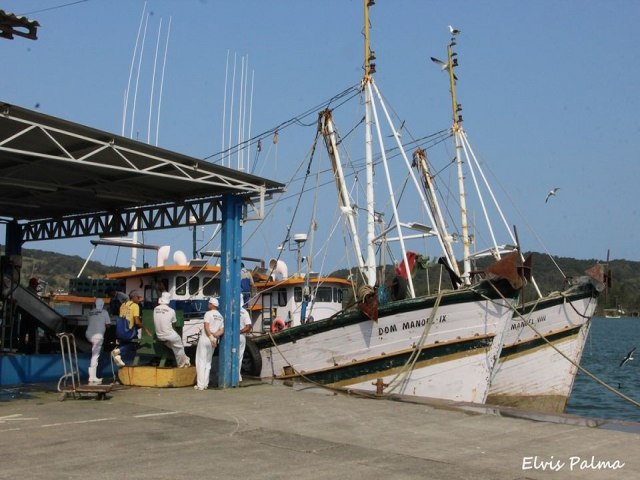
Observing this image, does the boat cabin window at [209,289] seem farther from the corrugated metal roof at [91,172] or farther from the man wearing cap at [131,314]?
the man wearing cap at [131,314]

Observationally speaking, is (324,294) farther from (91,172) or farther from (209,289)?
(91,172)

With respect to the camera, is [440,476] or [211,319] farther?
[211,319]

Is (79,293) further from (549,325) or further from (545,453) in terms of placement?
(545,453)

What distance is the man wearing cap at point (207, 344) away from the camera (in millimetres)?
12852

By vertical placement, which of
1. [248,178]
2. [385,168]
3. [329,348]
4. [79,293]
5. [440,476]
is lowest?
[440,476]

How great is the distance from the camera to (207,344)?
42.4 ft

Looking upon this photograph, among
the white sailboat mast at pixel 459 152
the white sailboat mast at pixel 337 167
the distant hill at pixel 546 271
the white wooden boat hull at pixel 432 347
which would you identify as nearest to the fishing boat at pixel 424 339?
the white wooden boat hull at pixel 432 347

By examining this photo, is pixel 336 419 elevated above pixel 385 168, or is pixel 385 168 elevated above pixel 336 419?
pixel 385 168

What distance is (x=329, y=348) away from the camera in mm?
15156

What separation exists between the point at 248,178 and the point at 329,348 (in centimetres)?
428

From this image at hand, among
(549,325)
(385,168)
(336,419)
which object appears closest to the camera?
(336,419)

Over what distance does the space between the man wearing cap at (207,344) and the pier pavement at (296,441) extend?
54.1 inches

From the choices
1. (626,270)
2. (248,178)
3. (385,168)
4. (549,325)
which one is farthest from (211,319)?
(626,270)

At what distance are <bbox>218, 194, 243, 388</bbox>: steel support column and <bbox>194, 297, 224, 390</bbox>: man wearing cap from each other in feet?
→ 0.58
